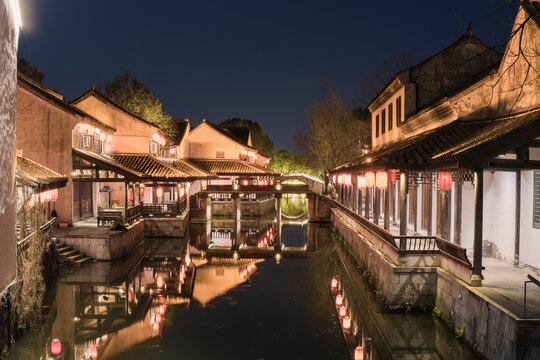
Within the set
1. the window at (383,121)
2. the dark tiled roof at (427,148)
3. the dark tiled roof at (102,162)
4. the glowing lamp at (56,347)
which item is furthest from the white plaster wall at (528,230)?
the dark tiled roof at (102,162)

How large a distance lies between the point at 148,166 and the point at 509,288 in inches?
889

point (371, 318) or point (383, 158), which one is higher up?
point (383, 158)

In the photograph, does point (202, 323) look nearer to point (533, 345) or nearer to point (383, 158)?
point (383, 158)

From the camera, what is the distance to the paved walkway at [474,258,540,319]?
8617 millimetres

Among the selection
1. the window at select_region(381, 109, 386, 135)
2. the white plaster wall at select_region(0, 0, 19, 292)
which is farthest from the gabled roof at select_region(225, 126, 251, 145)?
the white plaster wall at select_region(0, 0, 19, 292)

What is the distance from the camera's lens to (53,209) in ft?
71.3

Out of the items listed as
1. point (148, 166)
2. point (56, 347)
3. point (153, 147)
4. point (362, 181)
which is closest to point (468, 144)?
point (362, 181)

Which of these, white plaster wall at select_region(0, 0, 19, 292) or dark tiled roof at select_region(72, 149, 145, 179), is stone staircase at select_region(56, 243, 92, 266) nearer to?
dark tiled roof at select_region(72, 149, 145, 179)

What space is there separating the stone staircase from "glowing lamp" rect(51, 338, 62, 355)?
314 inches

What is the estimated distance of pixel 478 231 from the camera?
10.1m

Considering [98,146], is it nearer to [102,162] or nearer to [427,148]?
[102,162]

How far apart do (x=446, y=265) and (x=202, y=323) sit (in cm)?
727

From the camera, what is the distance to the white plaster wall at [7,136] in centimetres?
892

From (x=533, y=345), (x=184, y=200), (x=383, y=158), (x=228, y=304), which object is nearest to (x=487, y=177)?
(x=383, y=158)
